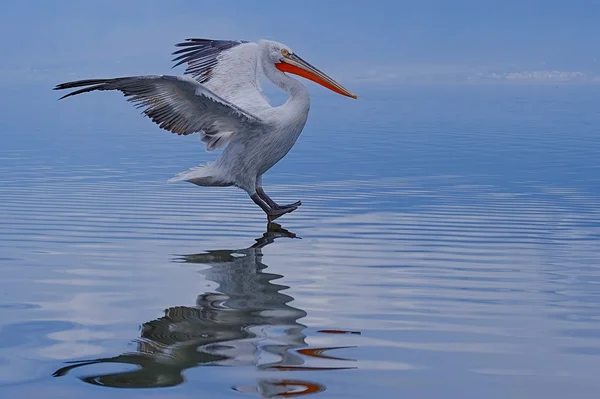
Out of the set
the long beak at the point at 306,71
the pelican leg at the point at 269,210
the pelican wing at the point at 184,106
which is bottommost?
the pelican leg at the point at 269,210

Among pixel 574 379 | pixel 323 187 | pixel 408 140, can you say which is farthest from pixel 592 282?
pixel 408 140

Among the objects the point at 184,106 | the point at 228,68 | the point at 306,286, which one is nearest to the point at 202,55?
the point at 228,68

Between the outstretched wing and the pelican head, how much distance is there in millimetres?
246

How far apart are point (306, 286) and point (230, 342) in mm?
1503

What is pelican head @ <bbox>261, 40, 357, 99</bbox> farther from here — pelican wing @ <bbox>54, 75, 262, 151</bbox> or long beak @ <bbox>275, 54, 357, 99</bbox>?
pelican wing @ <bbox>54, 75, 262, 151</bbox>

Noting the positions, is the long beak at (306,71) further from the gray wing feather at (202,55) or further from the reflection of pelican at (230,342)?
the reflection of pelican at (230,342)

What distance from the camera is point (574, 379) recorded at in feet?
15.1

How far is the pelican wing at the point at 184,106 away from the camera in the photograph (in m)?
7.85

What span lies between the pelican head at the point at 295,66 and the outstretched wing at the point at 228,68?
246mm

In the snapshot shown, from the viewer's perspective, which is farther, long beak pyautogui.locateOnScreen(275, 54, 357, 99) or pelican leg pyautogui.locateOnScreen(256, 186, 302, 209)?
pelican leg pyautogui.locateOnScreen(256, 186, 302, 209)

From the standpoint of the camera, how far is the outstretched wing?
384 inches

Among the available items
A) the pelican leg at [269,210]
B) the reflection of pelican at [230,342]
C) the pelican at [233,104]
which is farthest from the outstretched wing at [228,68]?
the reflection of pelican at [230,342]

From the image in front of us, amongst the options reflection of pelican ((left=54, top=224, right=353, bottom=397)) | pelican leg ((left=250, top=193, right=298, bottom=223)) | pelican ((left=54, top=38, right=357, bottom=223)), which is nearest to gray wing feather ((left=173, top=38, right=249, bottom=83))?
pelican ((left=54, top=38, right=357, bottom=223))

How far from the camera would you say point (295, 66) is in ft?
31.9
